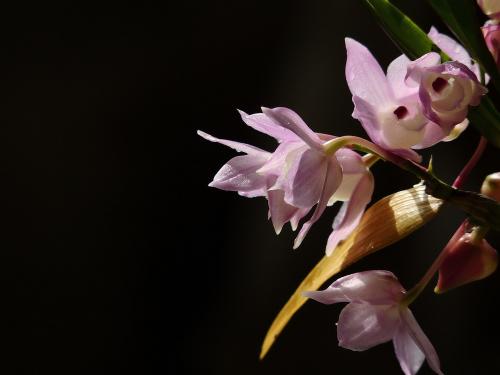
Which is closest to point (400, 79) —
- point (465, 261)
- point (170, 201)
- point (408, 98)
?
point (408, 98)

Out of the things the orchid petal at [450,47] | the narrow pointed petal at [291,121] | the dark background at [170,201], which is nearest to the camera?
the narrow pointed petal at [291,121]

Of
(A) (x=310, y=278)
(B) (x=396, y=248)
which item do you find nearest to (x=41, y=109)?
(B) (x=396, y=248)

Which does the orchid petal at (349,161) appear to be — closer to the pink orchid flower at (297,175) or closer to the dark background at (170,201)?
the pink orchid flower at (297,175)

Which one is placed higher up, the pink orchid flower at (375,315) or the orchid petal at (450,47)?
the orchid petal at (450,47)

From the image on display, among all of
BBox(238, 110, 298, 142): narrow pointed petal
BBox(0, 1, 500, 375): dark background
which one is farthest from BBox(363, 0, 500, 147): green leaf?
BBox(0, 1, 500, 375): dark background

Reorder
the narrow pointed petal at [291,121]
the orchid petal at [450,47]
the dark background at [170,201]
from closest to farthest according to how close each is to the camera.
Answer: the narrow pointed petal at [291,121]
the orchid petal at [450,47]
the dark background at [170,201]

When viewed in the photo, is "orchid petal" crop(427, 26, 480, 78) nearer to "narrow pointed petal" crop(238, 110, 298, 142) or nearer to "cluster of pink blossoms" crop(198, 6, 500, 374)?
"cluster of pink blossoms" crop(198, 6, 500, 374)

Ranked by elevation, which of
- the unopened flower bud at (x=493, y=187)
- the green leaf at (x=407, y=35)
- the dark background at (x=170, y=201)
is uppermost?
the green leaf at (x=407, y=35)

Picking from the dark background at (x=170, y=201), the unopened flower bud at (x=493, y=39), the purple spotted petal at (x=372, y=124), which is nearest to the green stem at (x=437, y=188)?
the purple spotted petal at (x=372, y=124)
